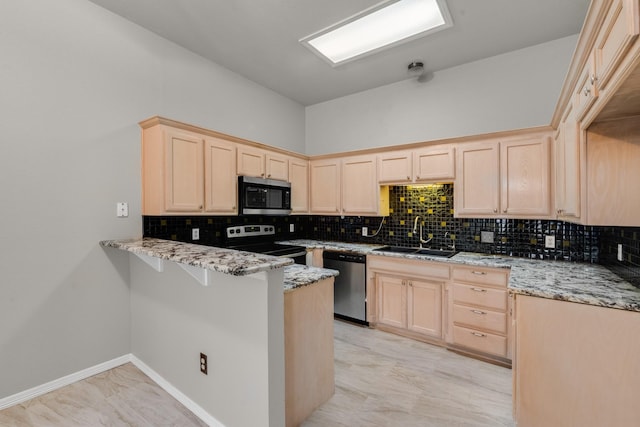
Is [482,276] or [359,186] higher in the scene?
[359,186]

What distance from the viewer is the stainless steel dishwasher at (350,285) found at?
3.27m

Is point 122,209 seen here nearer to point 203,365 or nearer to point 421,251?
point 203,365

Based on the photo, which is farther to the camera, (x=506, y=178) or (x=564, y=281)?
(x=506, y=178)

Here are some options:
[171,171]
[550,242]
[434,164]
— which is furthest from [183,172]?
[550,242]

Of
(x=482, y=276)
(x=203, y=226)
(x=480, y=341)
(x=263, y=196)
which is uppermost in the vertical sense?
(x=263, y=196)

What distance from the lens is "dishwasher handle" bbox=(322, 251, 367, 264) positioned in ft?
10.7

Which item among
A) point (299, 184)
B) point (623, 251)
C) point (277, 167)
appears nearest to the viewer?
point (623, 251)

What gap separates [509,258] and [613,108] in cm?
175

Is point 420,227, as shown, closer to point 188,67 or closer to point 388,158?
point 388,158

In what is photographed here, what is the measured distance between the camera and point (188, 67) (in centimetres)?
298

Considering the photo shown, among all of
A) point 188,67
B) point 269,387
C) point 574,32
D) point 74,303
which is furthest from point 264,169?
point 574,32

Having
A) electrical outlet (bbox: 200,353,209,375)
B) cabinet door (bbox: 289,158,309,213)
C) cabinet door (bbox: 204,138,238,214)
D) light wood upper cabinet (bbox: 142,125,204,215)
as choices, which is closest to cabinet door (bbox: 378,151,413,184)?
cabinet door (bbox: 289,158,309,213)

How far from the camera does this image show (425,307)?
114 inches

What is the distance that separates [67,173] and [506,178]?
12.4ft
